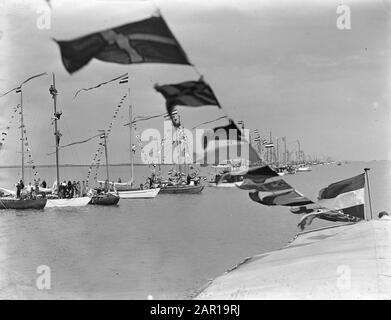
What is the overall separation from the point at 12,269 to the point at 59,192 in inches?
1316

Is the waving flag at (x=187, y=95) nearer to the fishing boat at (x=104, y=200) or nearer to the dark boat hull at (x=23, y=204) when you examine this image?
the dark boat hull at (x=23, y=204)

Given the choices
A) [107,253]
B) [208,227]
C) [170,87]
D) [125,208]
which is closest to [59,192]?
[125,208]

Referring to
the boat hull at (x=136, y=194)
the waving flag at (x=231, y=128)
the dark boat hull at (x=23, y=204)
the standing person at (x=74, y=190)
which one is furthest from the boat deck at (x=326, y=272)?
the boat hull at (x=136, y=194)

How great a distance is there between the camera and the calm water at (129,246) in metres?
19.0

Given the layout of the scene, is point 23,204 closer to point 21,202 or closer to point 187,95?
point 21,202

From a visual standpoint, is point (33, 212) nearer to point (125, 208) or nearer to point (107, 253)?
point (125, 208)

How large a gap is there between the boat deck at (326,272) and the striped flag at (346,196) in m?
1.02

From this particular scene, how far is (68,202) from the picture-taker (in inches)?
2132

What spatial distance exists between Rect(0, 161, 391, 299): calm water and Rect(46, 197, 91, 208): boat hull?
2.77 ft

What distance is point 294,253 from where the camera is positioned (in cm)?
1731

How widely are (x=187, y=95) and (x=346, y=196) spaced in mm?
8318

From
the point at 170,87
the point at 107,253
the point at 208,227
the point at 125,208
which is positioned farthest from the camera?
the point at 125,208

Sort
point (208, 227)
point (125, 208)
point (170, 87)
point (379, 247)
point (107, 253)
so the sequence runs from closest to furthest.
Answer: point (170, 87)
point (379, 247)
point (107, 253)
point (208, 227)
point (125, 208)

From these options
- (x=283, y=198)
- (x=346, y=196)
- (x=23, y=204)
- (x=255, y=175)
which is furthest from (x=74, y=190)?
(x=255, y=175)
